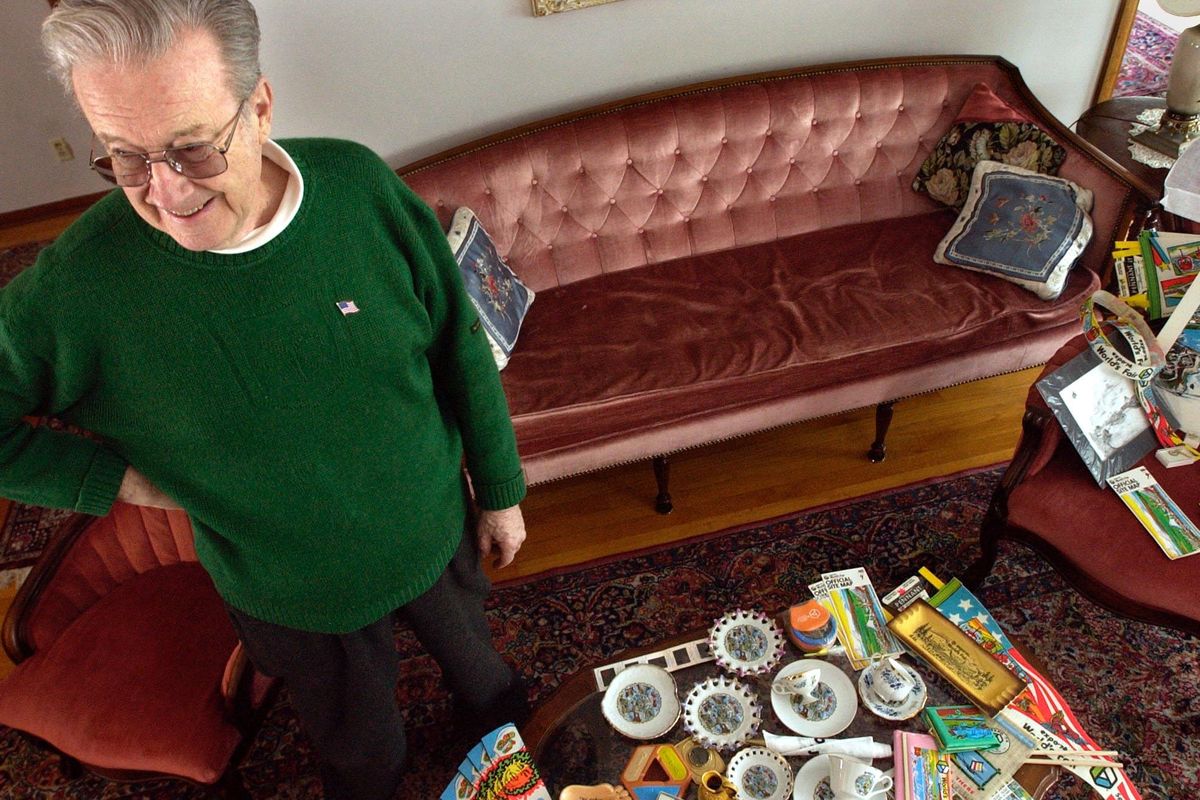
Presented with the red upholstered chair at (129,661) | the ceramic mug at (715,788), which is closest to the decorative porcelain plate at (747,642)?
the ceramic mug at (715,788)

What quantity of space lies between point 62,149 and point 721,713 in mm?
4529

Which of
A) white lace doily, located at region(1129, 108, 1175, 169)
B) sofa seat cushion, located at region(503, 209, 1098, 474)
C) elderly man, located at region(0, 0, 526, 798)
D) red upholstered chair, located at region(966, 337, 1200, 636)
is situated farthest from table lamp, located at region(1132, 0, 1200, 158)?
elderly man, located at region(0, 0, 526, 798)

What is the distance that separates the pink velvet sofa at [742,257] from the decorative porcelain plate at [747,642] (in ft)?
2.57

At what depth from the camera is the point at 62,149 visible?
4.34 metres

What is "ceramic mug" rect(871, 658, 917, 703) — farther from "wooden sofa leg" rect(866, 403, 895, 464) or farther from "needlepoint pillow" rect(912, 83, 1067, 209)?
"needlepoint pillow" rect(912, 83, 1067, 209)

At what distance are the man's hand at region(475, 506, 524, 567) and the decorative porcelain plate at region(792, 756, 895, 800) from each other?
64cm

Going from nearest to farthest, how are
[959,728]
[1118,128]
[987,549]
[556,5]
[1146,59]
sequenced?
1. [959,728]
2. [987,549]
3. [556,5]
4. [1118,128]
5. [1146,59]

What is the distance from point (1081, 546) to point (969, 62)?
1.78m

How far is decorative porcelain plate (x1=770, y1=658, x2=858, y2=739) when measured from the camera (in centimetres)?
152

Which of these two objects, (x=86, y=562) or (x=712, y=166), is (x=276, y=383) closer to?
(x=86, y=562)

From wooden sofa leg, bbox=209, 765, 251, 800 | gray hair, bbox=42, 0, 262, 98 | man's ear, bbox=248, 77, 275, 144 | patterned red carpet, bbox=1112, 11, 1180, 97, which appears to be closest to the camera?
gray hair, bbox=42, 0, 262, 98

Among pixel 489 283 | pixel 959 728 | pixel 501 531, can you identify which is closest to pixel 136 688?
pixel 501 531

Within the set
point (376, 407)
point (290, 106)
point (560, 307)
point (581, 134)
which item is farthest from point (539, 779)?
point (290, 106)

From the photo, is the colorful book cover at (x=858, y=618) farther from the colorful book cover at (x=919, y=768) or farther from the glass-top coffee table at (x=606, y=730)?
the colorful book cover at (x=919, y=768)
